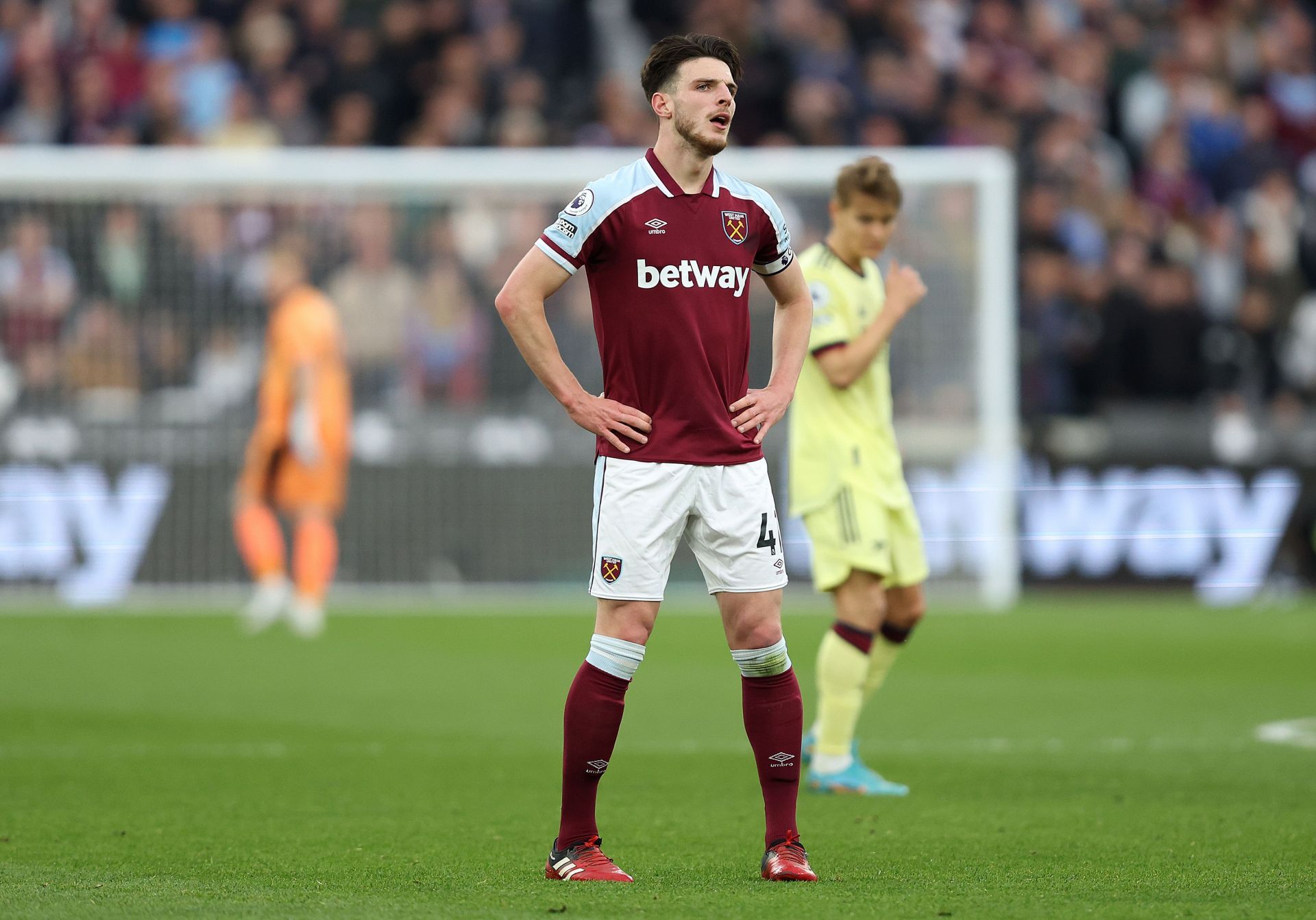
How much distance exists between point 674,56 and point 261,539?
9.37m

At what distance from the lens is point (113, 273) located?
16.1 meters

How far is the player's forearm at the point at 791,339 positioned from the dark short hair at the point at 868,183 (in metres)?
1.79

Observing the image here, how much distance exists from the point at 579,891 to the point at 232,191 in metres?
12.2

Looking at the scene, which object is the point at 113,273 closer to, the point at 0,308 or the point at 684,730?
the point at 0,308

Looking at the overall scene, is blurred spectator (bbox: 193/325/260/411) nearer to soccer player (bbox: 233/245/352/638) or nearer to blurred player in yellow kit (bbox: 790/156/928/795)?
soccer player (bbox: 233/245/352/638)

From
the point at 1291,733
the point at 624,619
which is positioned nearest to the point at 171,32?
the point at 1291,733

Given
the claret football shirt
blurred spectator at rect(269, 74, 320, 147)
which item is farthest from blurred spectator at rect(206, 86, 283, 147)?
the claret football shirt

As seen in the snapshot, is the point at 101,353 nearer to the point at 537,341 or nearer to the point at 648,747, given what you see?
the point at 648,747

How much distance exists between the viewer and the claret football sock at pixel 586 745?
17.0 ft

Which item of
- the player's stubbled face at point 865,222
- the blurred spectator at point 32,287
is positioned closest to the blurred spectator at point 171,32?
the blurred spectator at point 32,287

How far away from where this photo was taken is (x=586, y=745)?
5188 mm

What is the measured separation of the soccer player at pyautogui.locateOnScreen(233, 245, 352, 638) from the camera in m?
13.7

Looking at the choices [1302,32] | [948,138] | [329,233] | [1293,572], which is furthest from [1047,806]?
→ [1302,32]

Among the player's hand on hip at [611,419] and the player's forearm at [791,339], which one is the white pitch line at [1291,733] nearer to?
the player's forearm at [791,339]
